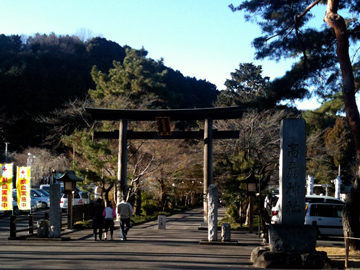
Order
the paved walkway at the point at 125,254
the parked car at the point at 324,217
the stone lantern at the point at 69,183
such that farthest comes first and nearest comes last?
the stone lantern at the point at 69,183
the parked car at the point at 324,217
the paved walkway at the point at 125,254

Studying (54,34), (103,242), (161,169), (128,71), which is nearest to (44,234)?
(103,242)

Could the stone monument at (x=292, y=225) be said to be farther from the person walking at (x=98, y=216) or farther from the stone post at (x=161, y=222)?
the stone post at (x=161, y=222)

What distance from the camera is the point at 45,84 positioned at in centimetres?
5844

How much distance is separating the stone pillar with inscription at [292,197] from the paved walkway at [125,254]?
3.63 ft

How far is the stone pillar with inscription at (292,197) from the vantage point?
34.1ft

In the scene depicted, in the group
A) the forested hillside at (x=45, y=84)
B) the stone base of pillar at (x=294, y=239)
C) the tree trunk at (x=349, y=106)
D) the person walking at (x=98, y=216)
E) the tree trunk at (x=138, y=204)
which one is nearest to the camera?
the stone base of pillar at (x=294, y=239)

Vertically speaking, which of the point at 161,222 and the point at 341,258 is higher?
the point at 341,258

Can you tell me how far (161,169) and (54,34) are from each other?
72.2 metres

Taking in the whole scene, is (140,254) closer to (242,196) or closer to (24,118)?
(242,196)

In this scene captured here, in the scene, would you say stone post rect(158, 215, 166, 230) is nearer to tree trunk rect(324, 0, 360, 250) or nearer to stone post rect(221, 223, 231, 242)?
stone post rect(221, 223, 231, 242)

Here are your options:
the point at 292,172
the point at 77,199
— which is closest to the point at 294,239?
the point at 292,172

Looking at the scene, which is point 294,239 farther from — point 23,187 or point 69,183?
point 69,183

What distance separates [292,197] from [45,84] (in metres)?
52.9

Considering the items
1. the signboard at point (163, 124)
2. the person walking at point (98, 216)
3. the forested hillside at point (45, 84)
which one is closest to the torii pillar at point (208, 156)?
the signboard at point (163, 124)
